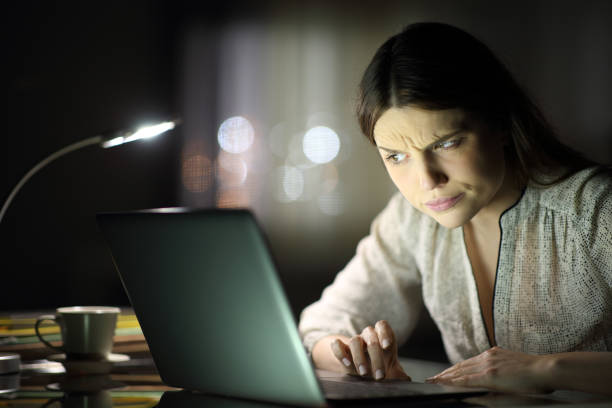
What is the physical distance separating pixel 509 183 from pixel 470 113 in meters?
0.25

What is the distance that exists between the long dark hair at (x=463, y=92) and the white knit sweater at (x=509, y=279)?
0.21ft

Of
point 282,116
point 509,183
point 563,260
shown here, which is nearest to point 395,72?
point 509,183

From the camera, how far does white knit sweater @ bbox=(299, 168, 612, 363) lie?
1.25 m

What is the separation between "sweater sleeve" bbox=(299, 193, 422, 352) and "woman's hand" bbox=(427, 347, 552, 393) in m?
0.54

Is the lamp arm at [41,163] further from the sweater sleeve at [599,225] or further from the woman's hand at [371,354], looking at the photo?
the sweater sleeve at [599,225]

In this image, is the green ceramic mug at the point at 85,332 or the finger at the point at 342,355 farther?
the green ceramic mug at the point at 85,332

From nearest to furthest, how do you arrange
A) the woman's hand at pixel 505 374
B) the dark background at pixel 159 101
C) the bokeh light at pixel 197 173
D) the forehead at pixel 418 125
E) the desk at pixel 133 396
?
the desk at pixel 133 396
the woman's hand at pixel 505 374
the forehead at pixel 418 125
the dark background at pixel 159 101
the bokeh light at pixel 197 173

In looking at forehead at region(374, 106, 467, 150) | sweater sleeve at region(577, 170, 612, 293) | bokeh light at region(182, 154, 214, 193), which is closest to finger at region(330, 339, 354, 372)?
forehead at region(374, 106, 467, 150)

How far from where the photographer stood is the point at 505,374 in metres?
0.91

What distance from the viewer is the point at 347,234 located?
386cm

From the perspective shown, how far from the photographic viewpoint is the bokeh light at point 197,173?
3715mm

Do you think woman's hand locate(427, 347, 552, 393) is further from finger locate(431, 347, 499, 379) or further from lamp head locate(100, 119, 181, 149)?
lamp head locate(100, 119, 181, 149)

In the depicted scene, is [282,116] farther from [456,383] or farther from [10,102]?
[456,383]

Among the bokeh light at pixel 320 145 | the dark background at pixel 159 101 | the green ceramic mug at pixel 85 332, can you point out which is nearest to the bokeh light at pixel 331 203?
the dark background at pixel 159 101
